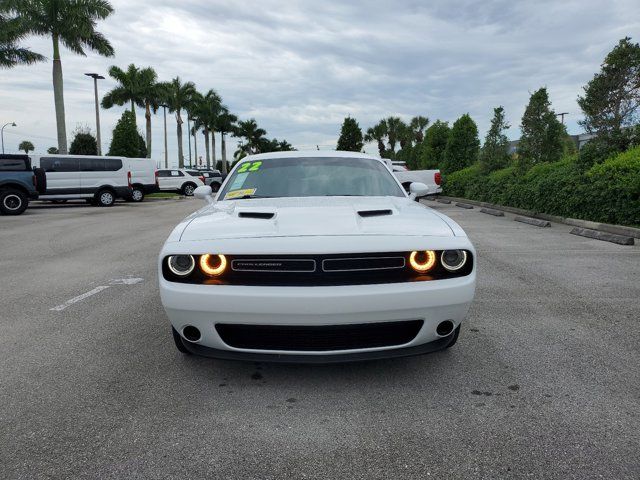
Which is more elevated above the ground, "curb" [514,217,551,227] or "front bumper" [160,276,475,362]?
"front bumper" [160,276,475,362]

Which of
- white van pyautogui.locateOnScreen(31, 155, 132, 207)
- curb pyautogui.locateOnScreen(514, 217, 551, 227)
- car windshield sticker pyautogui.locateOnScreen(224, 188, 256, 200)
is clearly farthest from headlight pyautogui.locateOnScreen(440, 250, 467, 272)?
white van pyautogui.locateOnScreen(31, 155, 132, 207)

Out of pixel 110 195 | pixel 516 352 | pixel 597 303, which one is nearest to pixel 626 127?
pixel 597 303

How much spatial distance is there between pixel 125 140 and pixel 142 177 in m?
16.9

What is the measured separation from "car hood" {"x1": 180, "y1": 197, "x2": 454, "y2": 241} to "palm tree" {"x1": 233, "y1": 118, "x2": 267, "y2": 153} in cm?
7967

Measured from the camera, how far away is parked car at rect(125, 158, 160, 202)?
23.1 meters

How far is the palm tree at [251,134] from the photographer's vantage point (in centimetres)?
8256

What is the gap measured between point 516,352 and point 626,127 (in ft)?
34.9

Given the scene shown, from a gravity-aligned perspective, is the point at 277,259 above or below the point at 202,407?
above

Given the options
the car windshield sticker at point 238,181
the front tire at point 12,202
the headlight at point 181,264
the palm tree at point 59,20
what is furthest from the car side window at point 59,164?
the headlight at point 181,264

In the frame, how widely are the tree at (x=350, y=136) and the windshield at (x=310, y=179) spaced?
7020 cm

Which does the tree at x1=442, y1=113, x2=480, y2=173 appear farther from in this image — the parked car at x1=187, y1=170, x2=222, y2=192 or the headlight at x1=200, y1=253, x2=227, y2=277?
the headlight at x1=200, y1=253, x2=227, y2=277

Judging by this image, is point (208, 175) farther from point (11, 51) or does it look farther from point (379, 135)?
point (379, 135)

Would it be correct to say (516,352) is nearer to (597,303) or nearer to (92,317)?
(597,303)

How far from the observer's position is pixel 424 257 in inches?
112
